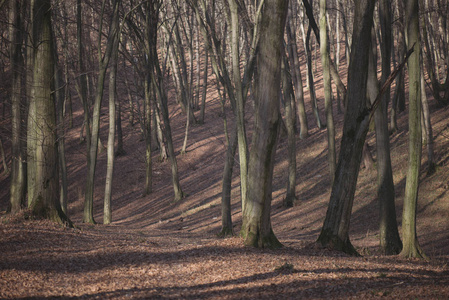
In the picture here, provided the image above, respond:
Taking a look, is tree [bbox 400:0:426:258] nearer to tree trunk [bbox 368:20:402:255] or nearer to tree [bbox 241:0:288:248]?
tree trunk [bbox 368:20:402:255]

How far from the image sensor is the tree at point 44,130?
362 inches

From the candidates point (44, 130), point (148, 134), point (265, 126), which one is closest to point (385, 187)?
point (265, 126)

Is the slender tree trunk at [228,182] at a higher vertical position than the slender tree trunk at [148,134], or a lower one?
lower

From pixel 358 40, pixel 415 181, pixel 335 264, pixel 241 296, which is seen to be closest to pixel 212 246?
pixel 335 264

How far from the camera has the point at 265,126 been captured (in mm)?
7949

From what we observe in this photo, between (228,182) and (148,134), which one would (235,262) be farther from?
(148,134)

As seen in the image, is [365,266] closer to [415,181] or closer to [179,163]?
[415,181]

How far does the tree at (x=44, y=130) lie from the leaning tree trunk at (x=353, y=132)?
19.4 feet

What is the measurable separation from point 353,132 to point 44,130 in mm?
6515

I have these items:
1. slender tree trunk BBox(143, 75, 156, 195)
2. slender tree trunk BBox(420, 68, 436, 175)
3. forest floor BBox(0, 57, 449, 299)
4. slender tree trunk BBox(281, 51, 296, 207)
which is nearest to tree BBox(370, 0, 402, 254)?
forest floor BBox(0, 57, 449, 299)

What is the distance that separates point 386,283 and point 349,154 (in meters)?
3.00

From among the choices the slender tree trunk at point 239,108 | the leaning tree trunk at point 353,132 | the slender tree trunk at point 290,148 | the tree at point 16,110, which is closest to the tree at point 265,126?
the leaning tree trunk at point 353,132

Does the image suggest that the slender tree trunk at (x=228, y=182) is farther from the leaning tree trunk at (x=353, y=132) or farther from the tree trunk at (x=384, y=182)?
the leaning tree trunk at (x=353, y=132)

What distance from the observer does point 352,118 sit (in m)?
8.14
